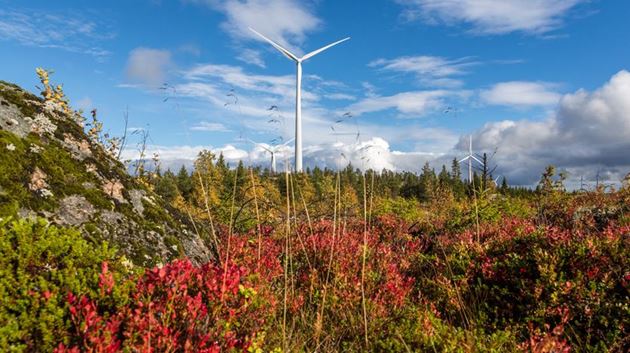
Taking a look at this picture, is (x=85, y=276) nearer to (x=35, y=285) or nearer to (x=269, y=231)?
(x=35, y=285)

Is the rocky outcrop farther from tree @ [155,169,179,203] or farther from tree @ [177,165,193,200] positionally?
tree @ [177,165,193,200]

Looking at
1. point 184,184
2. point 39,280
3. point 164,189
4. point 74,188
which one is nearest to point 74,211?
point 74,188

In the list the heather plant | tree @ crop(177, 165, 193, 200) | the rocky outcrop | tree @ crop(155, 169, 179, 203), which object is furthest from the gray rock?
tree @ crop(177, 165, 193, 200)

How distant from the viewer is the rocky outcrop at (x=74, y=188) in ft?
15.2

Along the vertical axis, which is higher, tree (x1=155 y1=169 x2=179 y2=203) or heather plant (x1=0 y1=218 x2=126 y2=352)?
tree (x1=155 y1=169 x2=179 y2=203)

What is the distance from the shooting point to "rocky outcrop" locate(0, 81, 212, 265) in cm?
463

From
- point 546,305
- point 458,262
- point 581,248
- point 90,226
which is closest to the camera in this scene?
point 90,226

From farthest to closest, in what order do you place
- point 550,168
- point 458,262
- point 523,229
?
point 550,168 → point 523,229 → point 458,262

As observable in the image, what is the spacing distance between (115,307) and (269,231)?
556 centimetres

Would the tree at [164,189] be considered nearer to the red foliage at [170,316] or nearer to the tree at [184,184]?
the red foliage at [170,316]

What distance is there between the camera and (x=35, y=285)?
3162 mm

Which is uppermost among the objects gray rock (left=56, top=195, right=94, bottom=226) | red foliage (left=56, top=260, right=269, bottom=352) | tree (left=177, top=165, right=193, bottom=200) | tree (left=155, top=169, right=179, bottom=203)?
tree (left=177, top=165, right=193, bottom=200)

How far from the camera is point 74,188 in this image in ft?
16.9

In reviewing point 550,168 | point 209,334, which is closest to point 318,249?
point 209,334
